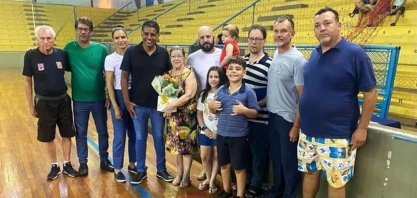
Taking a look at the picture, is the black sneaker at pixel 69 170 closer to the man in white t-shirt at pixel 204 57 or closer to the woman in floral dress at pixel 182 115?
the woman in floral dress at pixel 182 115

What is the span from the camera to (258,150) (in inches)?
104

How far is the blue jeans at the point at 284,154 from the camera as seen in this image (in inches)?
90.0

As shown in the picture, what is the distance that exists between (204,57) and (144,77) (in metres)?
0.57

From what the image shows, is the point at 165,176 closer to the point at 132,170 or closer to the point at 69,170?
the point at 132,170

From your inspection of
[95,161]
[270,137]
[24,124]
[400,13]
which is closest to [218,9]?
[400,13]

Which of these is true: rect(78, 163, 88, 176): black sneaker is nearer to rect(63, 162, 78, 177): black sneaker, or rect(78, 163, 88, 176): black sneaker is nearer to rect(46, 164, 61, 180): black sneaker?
rect(63, 162, 78, 177): black sneaker

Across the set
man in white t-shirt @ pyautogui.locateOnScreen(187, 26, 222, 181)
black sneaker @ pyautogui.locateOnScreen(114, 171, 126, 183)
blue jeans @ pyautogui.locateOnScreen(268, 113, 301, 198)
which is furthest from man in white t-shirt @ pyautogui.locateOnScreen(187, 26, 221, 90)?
black sneaker @ pyautogui.locateOnScreen(114, 171, 126, 183)

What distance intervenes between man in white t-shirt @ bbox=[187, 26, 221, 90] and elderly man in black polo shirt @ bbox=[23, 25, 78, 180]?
1321 millimetres

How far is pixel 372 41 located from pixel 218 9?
6.64 m

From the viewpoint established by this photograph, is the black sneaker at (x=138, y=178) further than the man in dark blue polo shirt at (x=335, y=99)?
Yes

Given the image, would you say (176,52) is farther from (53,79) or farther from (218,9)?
(218,9)

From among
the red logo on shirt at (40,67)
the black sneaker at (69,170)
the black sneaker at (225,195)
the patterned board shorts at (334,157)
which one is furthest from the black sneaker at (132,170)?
the patterned board shorts at (334,157)

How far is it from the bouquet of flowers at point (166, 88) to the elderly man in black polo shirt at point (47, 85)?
→ 99 centimetres

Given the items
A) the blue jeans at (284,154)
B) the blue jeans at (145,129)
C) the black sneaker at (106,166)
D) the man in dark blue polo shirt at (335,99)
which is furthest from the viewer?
the black sneaker at (106,166)
